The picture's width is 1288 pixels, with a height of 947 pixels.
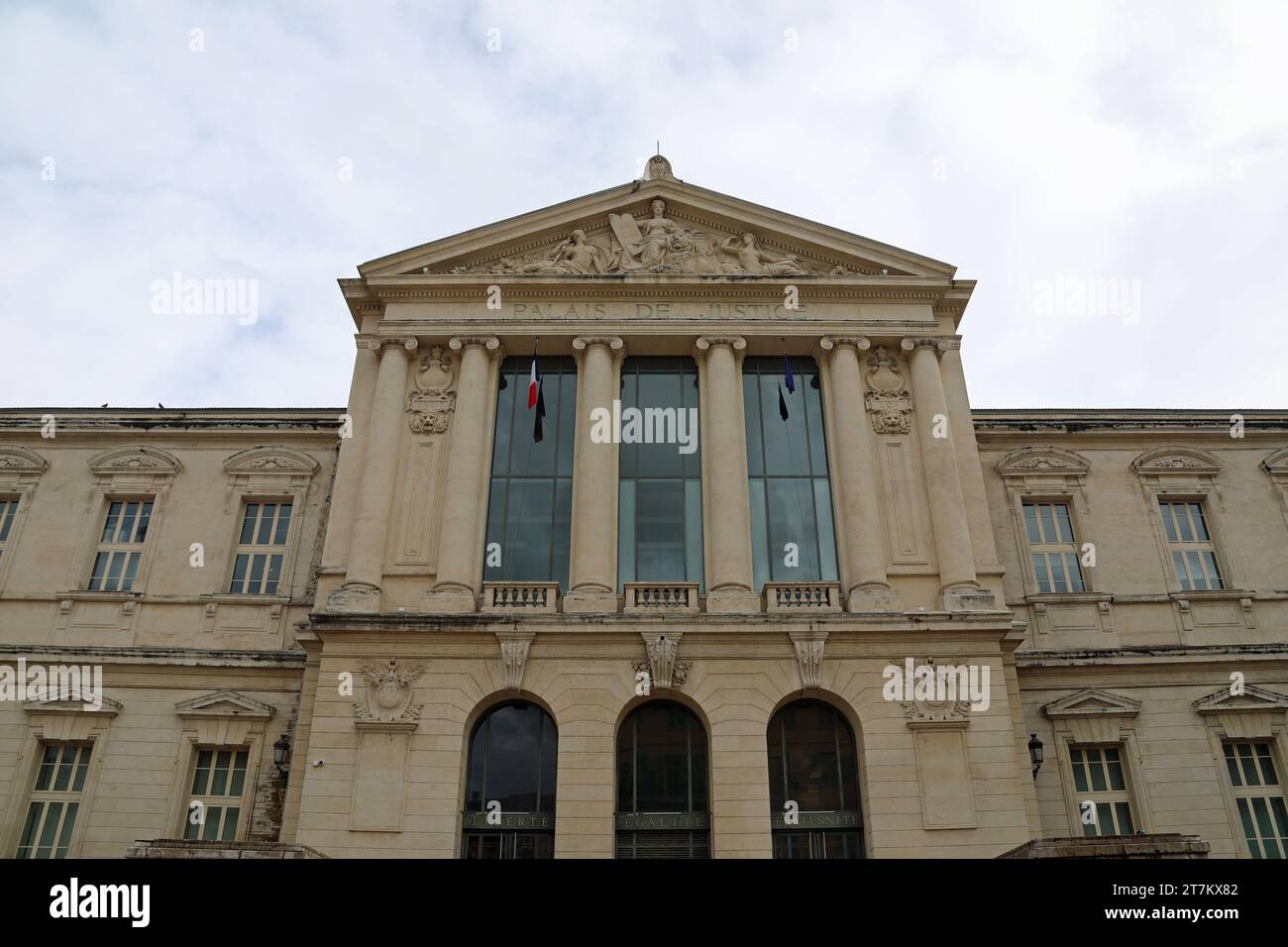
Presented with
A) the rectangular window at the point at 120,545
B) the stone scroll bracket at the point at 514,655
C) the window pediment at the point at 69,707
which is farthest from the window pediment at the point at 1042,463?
the window pediment at the point at 69,707

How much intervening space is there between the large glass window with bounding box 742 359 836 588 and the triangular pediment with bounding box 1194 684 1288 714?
8.67m

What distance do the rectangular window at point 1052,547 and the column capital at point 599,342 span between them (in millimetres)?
10684

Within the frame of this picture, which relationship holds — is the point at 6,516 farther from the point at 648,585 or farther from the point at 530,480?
the point at 648,585

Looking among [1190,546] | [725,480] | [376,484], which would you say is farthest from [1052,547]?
[376,484]

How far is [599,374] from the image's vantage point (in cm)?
2309

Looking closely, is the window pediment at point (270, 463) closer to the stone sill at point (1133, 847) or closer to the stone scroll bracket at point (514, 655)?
the stone scroll bracket at point (514, 655)

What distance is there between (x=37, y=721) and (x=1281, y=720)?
1063 inches

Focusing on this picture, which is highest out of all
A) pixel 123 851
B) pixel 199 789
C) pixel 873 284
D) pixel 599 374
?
pixel 873 284

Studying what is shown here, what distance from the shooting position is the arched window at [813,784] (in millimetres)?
19109

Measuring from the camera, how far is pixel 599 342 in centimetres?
2344
